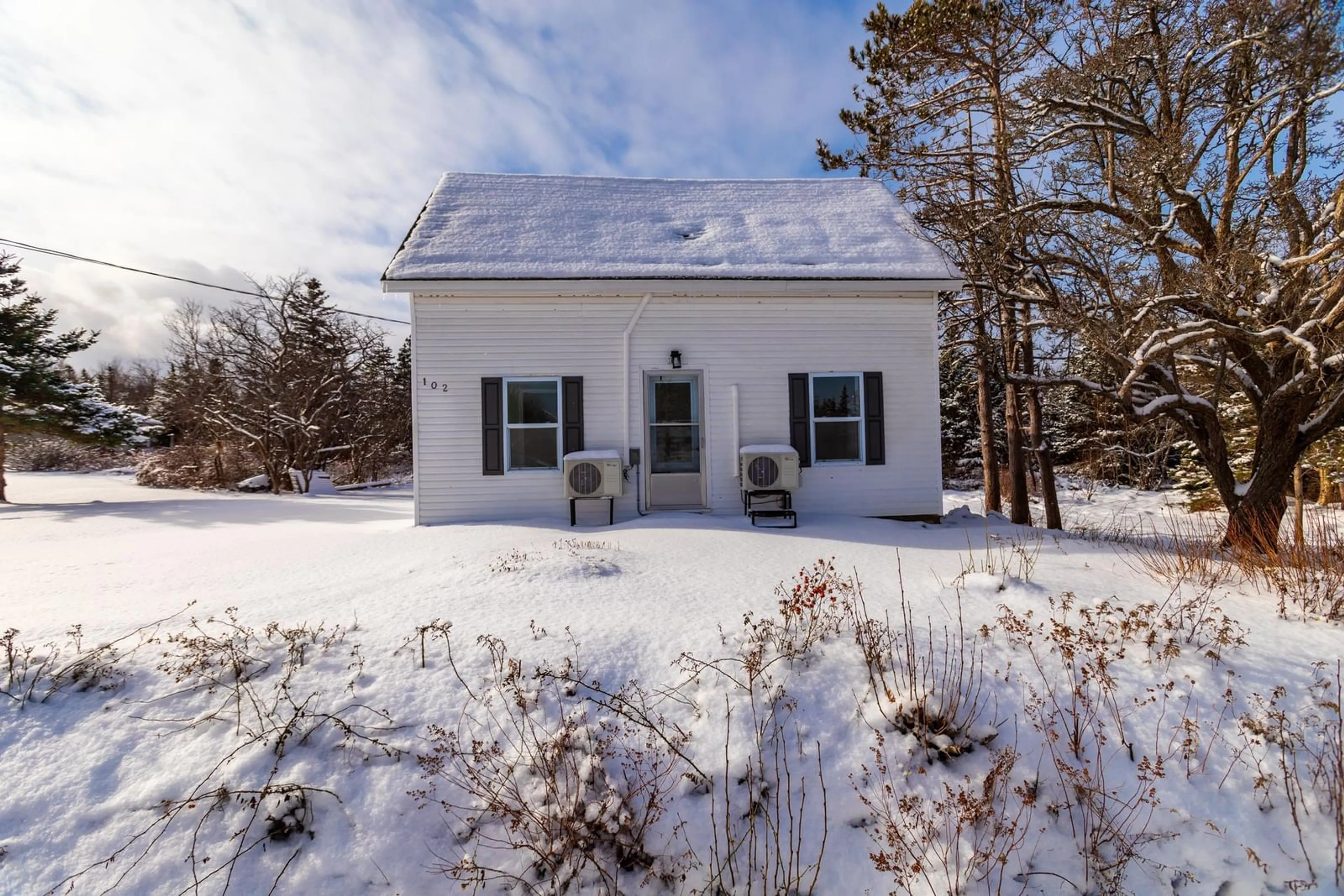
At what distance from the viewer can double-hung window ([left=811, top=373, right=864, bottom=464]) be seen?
28.2ft

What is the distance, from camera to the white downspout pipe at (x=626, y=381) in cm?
830

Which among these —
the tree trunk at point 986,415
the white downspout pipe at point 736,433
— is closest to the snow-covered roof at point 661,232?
the white downspout pipe at point 736,433

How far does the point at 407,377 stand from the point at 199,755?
2640 centimetres

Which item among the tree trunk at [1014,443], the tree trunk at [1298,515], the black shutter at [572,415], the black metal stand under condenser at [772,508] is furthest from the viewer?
the tree trunk at [1014,443]

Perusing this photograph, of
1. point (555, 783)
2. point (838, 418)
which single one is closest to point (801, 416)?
point (838, 418)

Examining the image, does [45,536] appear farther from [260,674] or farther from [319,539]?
[260,674]

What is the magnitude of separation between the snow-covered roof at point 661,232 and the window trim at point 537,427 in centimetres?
140

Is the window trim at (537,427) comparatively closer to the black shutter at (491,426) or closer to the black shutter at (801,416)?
the black shutter at (491,426)

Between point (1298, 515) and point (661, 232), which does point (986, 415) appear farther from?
point (661, 232)

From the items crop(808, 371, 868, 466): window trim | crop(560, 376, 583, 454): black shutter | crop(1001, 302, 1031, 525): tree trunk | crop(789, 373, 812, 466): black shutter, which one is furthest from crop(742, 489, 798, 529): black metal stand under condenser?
crop(1001, 302, 1031, 525): tree trunk

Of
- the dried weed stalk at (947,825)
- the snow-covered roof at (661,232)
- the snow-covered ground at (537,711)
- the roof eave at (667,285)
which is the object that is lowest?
the dried weed stalk at (947,825)

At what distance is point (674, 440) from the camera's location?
859 cm

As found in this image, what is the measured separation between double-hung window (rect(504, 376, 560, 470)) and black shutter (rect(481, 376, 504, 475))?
13 cm

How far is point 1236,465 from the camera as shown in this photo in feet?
45.9
